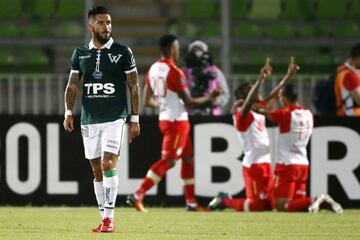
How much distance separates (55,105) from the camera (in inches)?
656

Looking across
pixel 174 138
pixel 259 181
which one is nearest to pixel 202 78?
pixel 174 138

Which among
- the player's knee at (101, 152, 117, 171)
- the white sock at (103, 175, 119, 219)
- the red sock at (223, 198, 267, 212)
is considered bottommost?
the red sock at (223, 198, 267, 212)

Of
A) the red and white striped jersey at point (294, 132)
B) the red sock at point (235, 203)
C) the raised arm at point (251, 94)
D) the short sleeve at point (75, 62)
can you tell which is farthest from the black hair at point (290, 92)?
the short sleeve at point (75, 62)

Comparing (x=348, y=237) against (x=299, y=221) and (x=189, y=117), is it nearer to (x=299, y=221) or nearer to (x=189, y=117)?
(x=299, y=221)

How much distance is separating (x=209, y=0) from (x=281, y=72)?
302 centimetres

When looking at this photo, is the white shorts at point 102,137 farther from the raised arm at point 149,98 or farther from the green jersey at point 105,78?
the raised arm at point 149,98

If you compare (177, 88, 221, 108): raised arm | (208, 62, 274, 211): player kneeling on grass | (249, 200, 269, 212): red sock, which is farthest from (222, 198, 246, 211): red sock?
(177, 88, 221, 108): raised arm

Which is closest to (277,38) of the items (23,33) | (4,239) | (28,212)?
(23,33)

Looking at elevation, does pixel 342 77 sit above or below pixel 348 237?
above

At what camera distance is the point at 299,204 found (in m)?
13.7

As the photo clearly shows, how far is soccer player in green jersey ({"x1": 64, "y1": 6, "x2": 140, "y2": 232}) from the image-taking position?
10328 millimetres

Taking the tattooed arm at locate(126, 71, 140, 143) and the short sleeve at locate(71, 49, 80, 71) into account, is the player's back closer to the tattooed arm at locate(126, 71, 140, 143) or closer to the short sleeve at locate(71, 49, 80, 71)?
the tattooed arm at locate(126, 71, 140, 143)

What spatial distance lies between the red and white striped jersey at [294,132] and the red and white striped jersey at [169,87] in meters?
1.18

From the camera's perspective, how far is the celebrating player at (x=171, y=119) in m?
14.0
